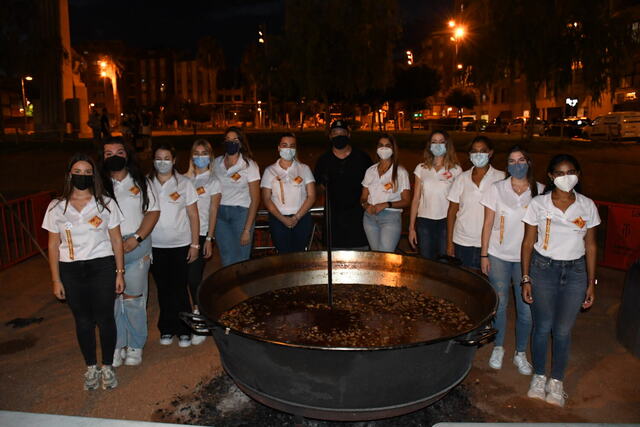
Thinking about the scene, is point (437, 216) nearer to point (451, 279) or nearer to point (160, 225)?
point (451, 279)

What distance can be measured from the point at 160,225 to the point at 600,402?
3.74m

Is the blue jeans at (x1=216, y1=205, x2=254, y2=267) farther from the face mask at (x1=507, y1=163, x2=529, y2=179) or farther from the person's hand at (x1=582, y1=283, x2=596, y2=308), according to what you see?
the person's hand at (x1=582, y1=283, x2=596, y2=308)

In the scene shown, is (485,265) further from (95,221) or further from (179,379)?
(95,221)

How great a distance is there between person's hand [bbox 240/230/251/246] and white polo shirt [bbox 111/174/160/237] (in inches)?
49.3

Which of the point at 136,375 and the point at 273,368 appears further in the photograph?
the point at 136,375

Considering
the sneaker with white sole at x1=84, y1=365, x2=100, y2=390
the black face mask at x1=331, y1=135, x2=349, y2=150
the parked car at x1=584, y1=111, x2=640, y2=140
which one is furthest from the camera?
the parked car at x1=584, y1=111, x2=640, y2=140

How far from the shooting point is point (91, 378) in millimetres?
4262

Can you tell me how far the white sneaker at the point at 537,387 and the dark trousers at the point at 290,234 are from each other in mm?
2575

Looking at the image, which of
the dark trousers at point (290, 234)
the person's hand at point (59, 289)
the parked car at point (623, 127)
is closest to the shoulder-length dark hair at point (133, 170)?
the person's hand at point (59, 289)

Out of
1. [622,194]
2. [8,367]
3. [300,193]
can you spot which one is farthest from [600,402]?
[622,194]

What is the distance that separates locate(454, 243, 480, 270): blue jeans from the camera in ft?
15.8

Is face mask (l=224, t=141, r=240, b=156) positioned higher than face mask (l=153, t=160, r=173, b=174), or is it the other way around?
face mask (l=224, t=141, r=240, b=156)

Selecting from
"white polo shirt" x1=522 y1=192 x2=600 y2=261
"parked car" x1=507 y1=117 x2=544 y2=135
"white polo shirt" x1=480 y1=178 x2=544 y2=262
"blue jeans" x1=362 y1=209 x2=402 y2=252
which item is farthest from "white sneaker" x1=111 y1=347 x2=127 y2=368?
"parked car" x1=507 y1=117 x2=544 y2=135

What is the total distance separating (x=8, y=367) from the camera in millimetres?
4777
